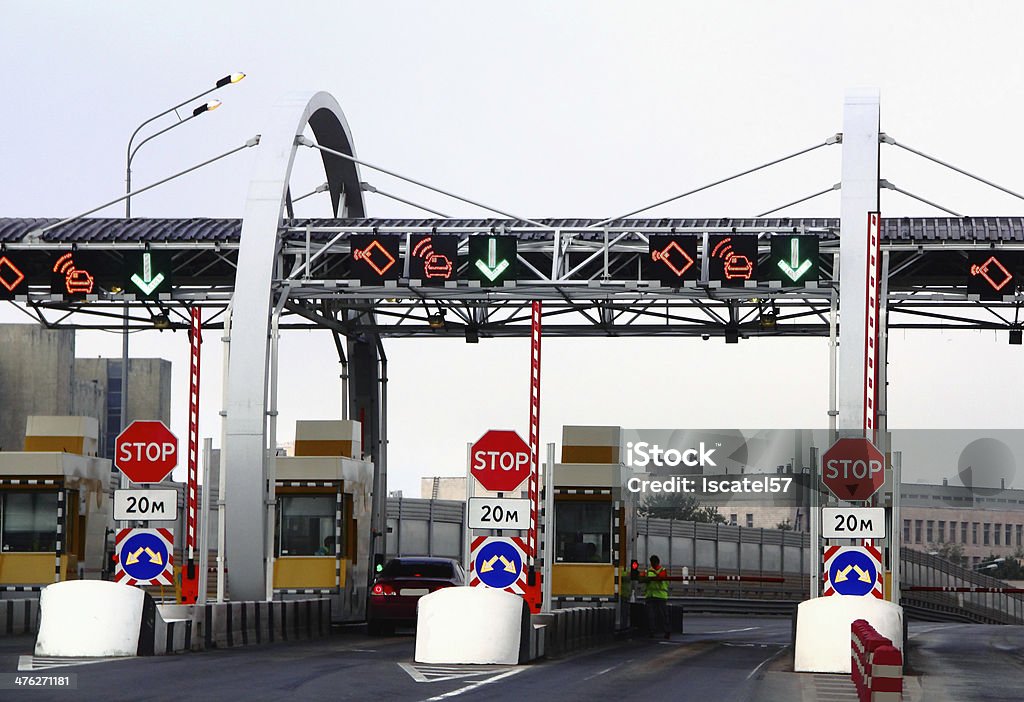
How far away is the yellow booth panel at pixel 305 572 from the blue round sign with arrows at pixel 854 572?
46.0 feet

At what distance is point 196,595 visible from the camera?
25.9m

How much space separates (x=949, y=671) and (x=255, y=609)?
1037 centimetres

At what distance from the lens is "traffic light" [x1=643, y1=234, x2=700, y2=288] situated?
31.6 meters

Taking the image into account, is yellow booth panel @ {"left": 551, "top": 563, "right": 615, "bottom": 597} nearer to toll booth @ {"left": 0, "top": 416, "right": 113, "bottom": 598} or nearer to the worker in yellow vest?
the worker in yellow vest

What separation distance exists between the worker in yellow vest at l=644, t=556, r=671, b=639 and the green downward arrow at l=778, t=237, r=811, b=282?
7412 mm

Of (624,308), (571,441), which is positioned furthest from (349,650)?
(624,308)

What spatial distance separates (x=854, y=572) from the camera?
21.7 metres

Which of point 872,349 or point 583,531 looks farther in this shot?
point 583,531

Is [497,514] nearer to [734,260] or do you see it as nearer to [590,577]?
[734,260]

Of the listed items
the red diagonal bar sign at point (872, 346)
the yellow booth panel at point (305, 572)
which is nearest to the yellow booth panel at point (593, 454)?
the yellow booth panel at point (305, 572)

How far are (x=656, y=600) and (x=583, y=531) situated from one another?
312 centimetres

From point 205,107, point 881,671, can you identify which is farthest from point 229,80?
point 881,671

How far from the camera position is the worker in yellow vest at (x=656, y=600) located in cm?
3600

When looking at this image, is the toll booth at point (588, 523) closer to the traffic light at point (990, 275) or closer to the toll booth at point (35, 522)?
the traffic light at point (990, 275)
